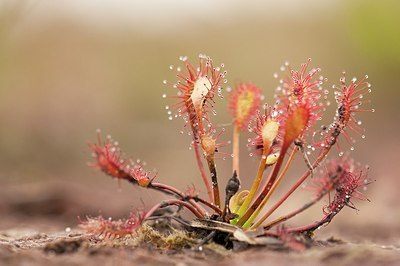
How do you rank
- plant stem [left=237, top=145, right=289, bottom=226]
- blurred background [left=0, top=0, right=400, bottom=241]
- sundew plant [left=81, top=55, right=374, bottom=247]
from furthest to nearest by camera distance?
blurred background [left=0, top=0, right=400, bottom=241] < plant stem [left=237, top=145, right=289, bottom=226] < sundew plant [left=81, top=55, right=374, bottom=247]

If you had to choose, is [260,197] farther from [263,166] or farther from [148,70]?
[148,70]

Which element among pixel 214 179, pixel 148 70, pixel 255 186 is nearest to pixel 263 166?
pixel 255 186

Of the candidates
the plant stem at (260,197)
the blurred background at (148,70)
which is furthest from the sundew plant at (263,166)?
the blurred background at (148,70)

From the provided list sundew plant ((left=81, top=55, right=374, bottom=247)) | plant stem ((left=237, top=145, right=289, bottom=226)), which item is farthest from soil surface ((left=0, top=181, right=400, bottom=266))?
plant stem ((left=237, top=145, right=289, bottom=226))

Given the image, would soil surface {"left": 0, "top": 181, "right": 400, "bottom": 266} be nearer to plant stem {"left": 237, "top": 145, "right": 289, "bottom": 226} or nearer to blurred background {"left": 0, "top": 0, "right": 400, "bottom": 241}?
plant stem {"left": 237, "top": 145, "right": 289, "bottom": 226}

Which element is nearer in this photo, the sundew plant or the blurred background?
the sundew plant

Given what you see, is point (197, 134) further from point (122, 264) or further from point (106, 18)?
point (106, 18)

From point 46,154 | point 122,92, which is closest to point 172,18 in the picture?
point 122,92

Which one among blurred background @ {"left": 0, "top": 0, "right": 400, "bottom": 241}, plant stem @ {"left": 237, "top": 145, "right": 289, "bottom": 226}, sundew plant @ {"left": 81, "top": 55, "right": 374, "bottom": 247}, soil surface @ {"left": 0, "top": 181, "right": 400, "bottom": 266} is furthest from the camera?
blurred background @ {"left": 0, "top": 0, "right": 400, "bottom": 241}

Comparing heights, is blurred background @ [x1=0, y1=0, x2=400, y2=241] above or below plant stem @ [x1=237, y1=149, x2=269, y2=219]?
above
